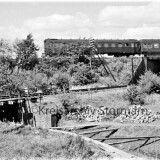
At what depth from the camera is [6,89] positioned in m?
39.9

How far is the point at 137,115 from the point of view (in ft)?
97.8

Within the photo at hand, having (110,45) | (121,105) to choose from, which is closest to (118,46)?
(110,45)

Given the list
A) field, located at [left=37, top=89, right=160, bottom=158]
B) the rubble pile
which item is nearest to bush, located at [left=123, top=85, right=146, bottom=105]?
field, located at [left=37, top=89, right=160, bottom=158]

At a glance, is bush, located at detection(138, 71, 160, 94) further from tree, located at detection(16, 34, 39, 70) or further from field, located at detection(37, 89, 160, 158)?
tree, located at detection(16, 34, 39, 70)

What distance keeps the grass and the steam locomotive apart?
1592 inches

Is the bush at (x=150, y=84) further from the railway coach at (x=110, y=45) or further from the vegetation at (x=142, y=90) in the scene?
the railway coach at (x=110, y=45)

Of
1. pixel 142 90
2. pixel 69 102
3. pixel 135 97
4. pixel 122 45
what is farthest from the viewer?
pixel 122 45

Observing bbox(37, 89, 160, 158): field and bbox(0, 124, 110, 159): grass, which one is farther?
bbox(37, 89, 160, 158): field

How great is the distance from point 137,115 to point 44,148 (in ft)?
58.0

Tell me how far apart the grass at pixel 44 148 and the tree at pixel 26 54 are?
126ft

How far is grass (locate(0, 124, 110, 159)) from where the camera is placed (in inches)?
490

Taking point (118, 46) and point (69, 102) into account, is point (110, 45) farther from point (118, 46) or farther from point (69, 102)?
point (69, 102)

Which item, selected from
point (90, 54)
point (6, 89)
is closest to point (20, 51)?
point (90, 54)

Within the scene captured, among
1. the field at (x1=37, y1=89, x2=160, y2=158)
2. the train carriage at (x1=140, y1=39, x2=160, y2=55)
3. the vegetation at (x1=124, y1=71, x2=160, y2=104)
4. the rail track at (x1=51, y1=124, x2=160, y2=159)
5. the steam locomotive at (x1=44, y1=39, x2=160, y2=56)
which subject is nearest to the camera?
the rail track at (x1=51, y1=124, x2=160, y2=159)
